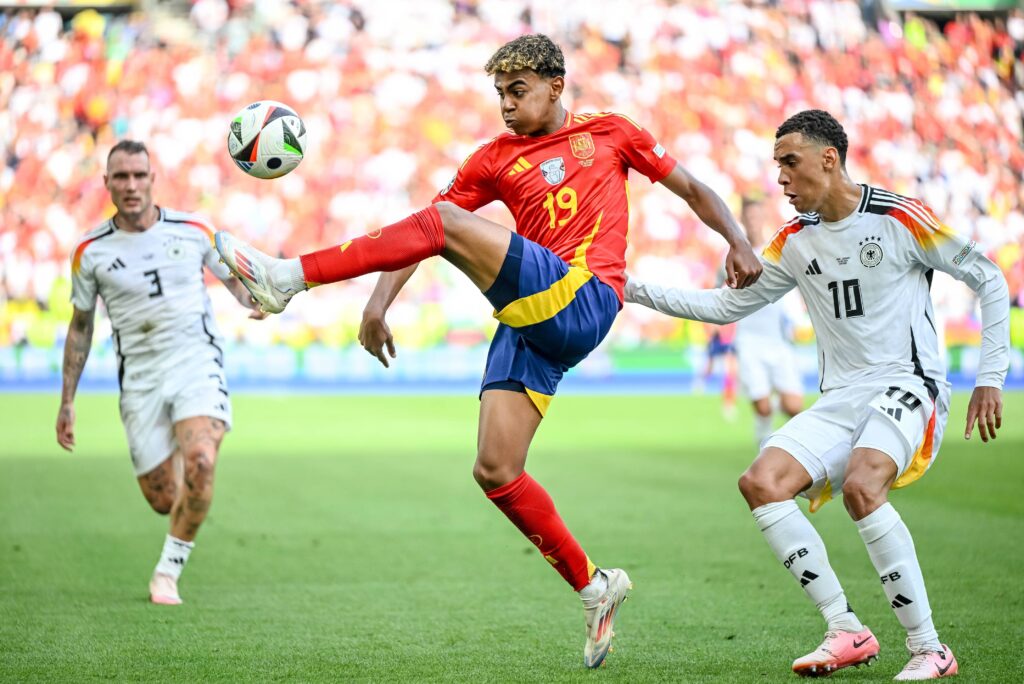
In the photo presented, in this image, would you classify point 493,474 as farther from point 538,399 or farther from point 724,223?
point 724,223

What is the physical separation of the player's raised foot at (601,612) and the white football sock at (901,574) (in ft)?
3.17

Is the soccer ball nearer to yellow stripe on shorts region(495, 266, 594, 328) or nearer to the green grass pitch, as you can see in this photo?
yellow stripe on shorts region(495, 266, 594, 328)

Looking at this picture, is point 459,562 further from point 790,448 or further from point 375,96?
point 375,96

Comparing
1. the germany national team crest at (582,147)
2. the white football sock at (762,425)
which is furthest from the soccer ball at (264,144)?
the white football sock at (762,425)

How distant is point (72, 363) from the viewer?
6.80 m

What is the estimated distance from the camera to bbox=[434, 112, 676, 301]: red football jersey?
485cm

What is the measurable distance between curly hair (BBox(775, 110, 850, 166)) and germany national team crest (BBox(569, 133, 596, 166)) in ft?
2.40

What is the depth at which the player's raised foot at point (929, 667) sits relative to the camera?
4.28m

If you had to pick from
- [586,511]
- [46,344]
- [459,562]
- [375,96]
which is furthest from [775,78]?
[459,562]

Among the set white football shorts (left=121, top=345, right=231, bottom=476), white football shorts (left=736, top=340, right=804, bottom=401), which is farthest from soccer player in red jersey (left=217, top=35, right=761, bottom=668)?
white football shorts (left=736, top=340, right=804, bottom=401)

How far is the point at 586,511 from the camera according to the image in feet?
31.4

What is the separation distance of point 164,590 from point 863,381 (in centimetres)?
361

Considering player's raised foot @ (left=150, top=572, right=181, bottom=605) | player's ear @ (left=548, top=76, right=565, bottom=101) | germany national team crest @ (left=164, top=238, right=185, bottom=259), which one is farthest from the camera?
germany national team crest @ (left=164, top=238, right=185, bottom=259)

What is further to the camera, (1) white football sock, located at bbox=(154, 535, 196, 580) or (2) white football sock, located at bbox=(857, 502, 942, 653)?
(1) white football sock, located at bbox=(154, 535, 196, 580)
